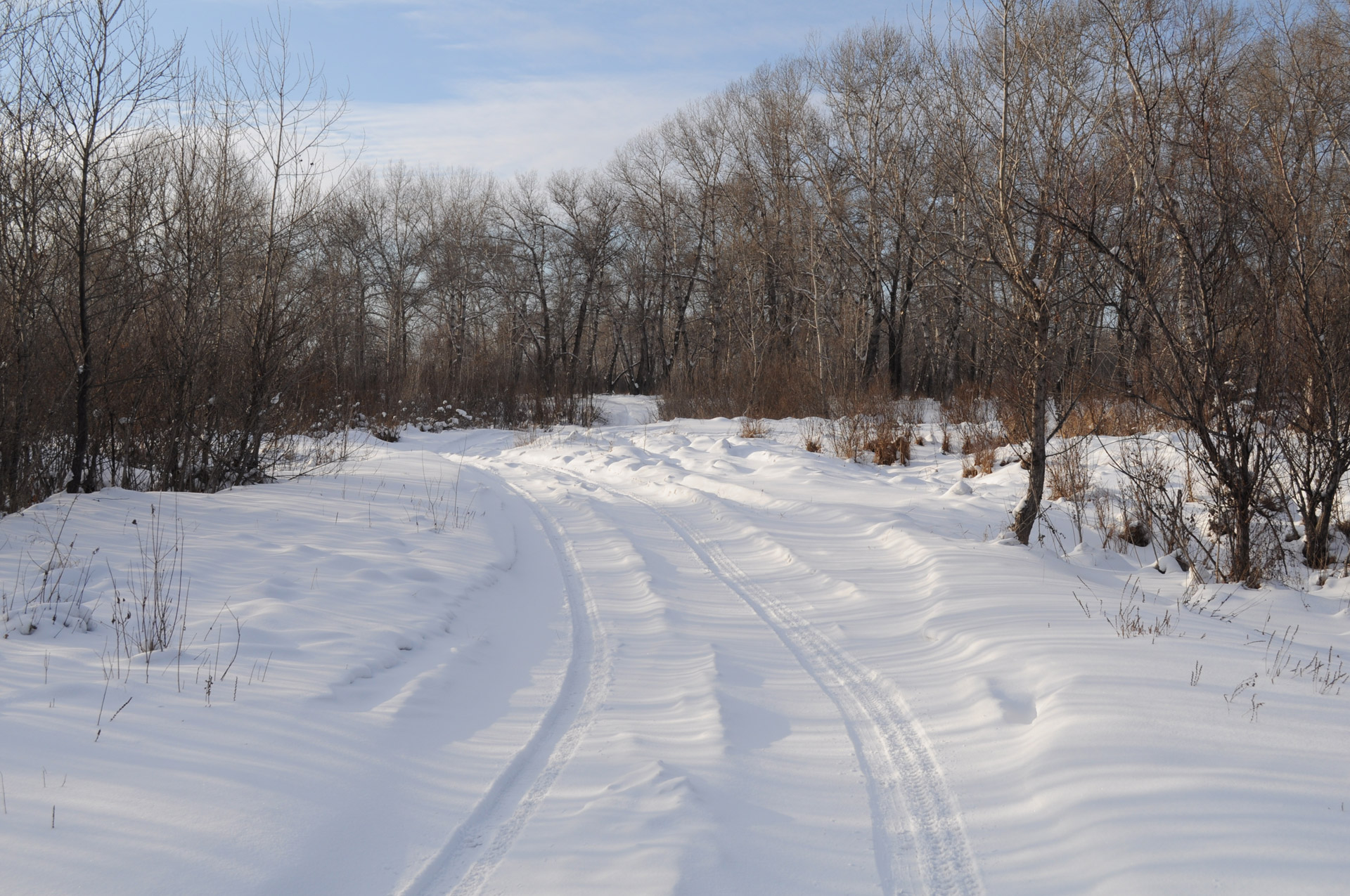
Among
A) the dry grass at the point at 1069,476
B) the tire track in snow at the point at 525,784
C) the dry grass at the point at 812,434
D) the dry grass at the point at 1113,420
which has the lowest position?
the tire track in snow at the point at 525,784

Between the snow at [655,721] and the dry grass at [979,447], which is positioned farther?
the dry grass at [979,447]

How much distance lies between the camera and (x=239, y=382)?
1102cm

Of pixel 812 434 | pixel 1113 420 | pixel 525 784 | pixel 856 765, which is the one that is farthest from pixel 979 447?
pixel 525 784

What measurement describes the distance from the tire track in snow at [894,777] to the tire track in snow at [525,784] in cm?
146

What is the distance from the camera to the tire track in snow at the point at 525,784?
2.98 metres

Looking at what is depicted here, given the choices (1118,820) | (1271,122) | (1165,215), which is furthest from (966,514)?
(1118,820)

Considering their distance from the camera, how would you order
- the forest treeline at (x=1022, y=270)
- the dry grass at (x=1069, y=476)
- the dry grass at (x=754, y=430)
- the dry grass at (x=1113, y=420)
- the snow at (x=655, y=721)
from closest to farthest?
1. the snow at (x=655, y=721)
2. the forest treeline at (x=1022, y=270)
3. the dry grass at (x=1069, y=476)
4. the dry grass at (x=1113, y=420)
5. the dry grass at (x=754, y=430)

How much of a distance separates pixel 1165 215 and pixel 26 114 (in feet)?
37.5

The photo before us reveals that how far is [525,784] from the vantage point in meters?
3.66

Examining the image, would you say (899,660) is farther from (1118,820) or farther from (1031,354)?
(1031,354)

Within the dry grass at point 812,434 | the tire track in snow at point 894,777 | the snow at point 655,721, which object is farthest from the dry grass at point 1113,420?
the tire track in snow at point 894,777

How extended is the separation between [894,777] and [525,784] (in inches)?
71.3

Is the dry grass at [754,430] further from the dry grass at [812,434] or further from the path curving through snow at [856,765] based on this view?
the path curving through snow at [856,765]

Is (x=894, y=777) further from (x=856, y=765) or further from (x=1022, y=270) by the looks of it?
(x=1022, y=270)
